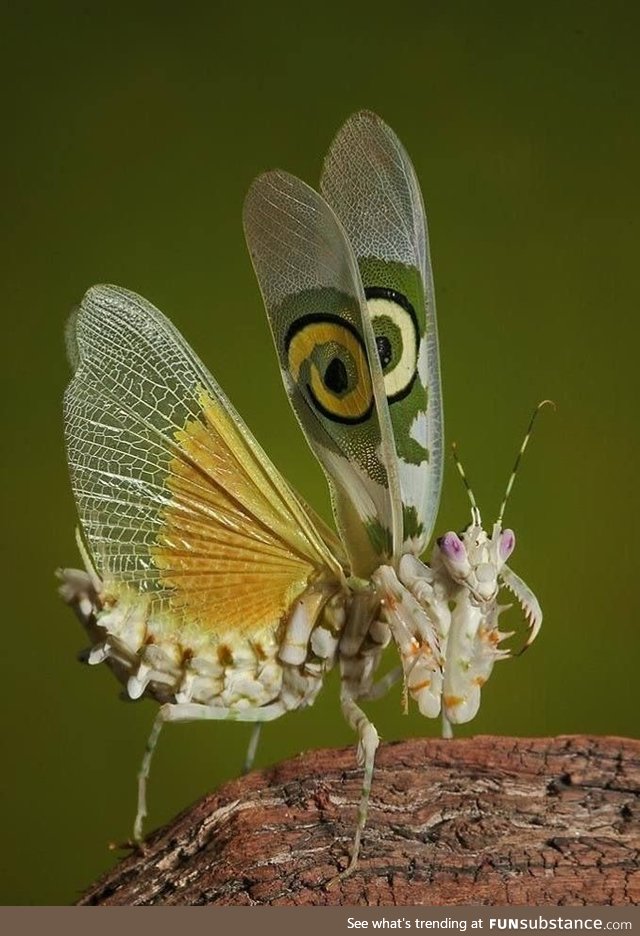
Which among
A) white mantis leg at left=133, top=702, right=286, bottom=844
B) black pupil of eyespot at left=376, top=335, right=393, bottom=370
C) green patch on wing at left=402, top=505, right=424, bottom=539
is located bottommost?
white mantis leg at left=133, top=702, right=286, bottom=844

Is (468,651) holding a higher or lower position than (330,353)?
lower

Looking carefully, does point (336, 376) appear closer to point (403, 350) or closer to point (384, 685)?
point (403, 350)

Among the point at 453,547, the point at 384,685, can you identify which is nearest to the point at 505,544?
the point at 453,547

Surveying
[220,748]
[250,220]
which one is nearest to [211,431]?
[250,220]

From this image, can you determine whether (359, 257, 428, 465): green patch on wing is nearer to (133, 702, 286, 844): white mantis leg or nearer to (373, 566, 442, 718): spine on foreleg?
(373, 566, 442, 718): spine on foreleg

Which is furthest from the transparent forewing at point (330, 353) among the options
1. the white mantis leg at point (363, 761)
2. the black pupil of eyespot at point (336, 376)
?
the white mantis leg at point (363, 761)

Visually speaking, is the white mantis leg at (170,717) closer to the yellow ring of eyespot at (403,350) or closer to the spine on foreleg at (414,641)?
the spine on foreleg at (414,641)

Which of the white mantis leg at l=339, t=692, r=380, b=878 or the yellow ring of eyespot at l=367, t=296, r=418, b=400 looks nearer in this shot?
the white mantis leg at l=339, t=692, r=380, b=878

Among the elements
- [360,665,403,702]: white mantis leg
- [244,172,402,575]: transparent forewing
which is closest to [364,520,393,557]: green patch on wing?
[244,172,402,575]: transparent forewing
